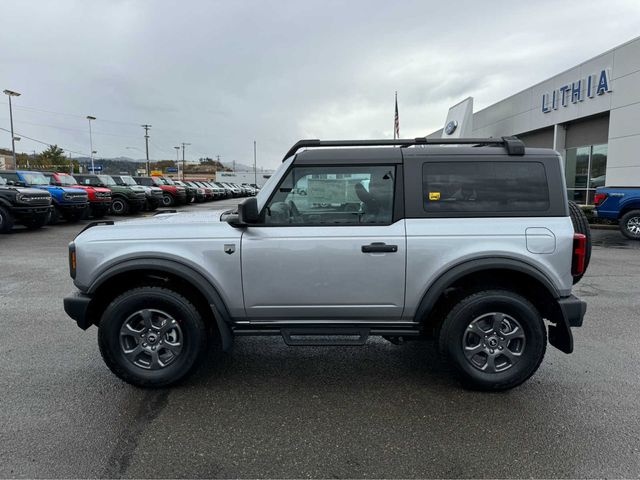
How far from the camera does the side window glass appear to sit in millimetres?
3271

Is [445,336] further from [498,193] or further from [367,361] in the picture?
[498,193]

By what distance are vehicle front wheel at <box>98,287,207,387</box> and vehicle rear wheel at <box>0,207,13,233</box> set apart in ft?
37.8

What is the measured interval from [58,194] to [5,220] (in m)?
2.45

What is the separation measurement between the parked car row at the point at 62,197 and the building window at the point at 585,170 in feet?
62.6

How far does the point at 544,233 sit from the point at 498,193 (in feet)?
1.47

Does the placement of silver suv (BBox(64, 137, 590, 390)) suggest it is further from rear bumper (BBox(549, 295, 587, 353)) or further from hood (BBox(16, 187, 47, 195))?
hood (BBox(16, 187, 47, 195))

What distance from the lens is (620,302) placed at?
224 inches

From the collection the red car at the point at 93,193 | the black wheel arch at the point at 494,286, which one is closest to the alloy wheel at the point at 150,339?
the black wheel arch at the point at 494,286

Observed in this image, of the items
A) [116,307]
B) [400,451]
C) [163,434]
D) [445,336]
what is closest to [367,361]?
[445,336]

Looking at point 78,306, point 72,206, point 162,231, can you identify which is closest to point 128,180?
point 72,206

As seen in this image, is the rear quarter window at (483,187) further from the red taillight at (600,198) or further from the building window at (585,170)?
the building window at (585,170)

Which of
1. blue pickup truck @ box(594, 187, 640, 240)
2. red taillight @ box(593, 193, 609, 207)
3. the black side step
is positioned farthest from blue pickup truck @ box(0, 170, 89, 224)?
blue pickup truck @ box(594, 187, 640, 240)

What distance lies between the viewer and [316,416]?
295 cm

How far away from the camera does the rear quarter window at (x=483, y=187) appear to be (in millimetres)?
3205
